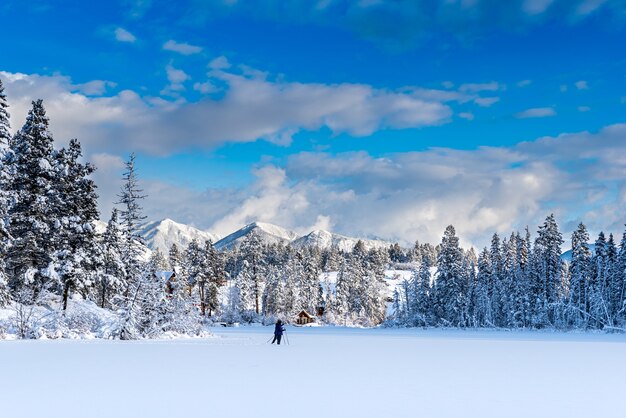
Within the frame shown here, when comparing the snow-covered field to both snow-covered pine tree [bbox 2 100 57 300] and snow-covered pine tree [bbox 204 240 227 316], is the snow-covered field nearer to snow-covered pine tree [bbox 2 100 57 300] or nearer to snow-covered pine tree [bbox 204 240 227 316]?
snow-covered pine tree [bbox 2 100 57 300]

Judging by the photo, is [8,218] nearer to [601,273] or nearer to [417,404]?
[417,404]

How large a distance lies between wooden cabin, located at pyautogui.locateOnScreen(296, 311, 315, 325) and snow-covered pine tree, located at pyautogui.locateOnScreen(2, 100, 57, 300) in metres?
59.1

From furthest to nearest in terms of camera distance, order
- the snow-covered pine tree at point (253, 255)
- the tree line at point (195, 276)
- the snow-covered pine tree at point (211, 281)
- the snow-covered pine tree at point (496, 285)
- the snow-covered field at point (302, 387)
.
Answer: the snow-covered pine tree at point (253, 255)
the snow-covered pine tree at point (211, 281)
the snow-covered pine tree at point (496, 285)
the tree line at point (195, 276)
the snow-covered field at point (302, 387)

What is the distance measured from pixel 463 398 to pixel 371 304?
92440mm

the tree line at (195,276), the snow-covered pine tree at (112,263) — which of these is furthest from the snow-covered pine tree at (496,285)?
the snow-covered pine tree at (112,263)

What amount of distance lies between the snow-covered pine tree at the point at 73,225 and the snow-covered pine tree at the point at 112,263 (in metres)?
1.71

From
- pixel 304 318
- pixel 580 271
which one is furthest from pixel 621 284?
pixel 304 318

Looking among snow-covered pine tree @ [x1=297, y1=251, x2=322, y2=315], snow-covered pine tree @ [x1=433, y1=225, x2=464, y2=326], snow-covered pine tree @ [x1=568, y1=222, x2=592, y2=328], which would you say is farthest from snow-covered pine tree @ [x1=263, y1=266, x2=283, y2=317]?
snow-covered pine tree @ [x1=568, y1=222, x2=592, y2=328]

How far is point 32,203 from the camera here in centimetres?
3738

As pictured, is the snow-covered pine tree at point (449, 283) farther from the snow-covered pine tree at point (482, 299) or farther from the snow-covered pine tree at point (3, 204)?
the snow-covered pine tree at point (3, 204)

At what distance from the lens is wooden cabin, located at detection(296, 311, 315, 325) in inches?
3716

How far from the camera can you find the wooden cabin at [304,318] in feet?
310

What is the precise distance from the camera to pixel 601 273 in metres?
64.6

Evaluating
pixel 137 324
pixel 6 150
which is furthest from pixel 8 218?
pixel 137 324
